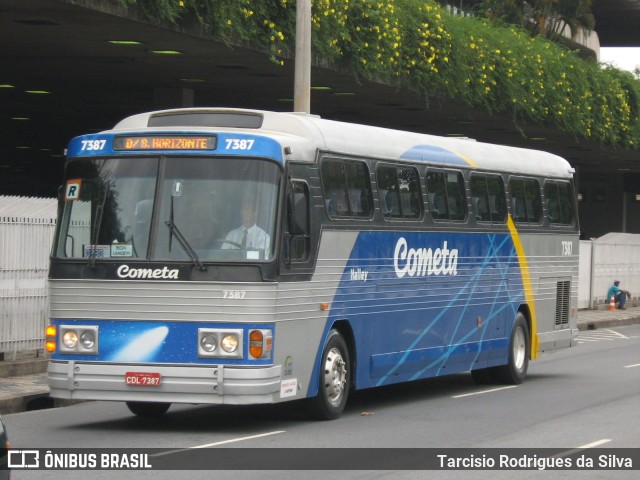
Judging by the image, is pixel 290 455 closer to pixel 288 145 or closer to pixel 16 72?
pixel 288 145

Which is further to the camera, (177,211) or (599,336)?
(599,336)

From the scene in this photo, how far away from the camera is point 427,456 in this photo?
11.8m

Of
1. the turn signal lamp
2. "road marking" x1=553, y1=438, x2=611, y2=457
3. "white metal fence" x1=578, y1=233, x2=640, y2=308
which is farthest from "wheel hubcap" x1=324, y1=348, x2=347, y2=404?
"white metal fence" x1=578, y1=233, x2=640, y2=308

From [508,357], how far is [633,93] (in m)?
27.7

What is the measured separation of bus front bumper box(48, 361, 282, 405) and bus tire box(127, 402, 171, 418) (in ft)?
4.70

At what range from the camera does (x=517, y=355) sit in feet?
63.6

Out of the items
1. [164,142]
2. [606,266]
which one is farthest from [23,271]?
[606,266]

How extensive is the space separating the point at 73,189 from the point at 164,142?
3.54 ft

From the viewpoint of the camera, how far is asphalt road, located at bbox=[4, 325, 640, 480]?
1140 centimetres

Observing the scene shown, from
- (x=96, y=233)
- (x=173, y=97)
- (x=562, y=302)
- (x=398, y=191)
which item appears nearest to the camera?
(x=96, y=233)

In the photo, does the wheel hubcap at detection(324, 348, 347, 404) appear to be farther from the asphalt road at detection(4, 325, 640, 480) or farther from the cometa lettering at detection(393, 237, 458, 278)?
the cometa lettering at detection(393, 237, 458, 278)

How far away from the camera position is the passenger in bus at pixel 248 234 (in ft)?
42.4

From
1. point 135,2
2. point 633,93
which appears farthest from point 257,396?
point 633,93

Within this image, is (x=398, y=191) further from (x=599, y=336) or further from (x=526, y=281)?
(x=599, y=336)
